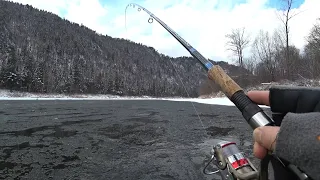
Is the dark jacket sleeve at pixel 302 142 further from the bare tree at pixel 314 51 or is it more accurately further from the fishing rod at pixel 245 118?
the bare tree at pixel 314 51

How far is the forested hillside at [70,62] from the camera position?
85.4 metres

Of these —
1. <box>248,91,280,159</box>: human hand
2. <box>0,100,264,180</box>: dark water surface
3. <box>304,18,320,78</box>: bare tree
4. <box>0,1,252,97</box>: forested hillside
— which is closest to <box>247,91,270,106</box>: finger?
<box>248,91,280,159</box>: human hand

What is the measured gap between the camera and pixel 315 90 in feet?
4.47

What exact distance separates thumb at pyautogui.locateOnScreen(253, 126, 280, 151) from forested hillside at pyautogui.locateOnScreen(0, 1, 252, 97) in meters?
55.5

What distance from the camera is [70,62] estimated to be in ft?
407

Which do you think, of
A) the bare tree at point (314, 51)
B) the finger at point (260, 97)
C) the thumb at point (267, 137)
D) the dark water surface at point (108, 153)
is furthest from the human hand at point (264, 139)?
the bare tree at point (314, 51)

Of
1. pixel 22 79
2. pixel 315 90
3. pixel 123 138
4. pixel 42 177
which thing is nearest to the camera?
pixel 315 90

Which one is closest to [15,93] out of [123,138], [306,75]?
[306,75]

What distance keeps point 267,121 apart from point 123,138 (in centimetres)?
749

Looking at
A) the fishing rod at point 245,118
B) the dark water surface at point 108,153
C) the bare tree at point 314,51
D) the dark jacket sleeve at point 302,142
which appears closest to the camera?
the dark jacket sleeve at point 302,142

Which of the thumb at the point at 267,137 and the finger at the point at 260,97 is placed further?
the finger at the point at 260,97

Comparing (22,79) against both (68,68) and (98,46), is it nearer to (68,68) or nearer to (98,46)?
(68,68)

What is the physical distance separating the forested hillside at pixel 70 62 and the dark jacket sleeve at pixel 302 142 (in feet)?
182

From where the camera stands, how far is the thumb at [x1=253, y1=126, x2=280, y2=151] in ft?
3.70
